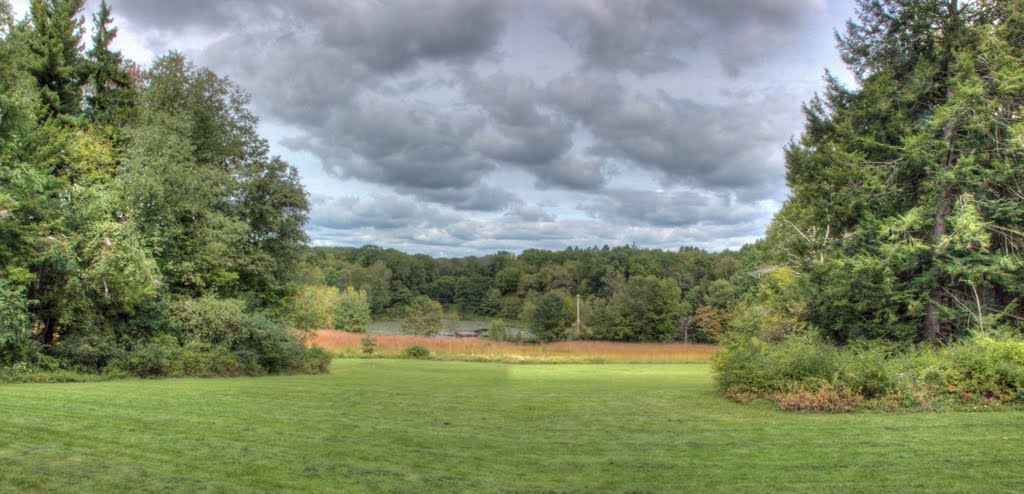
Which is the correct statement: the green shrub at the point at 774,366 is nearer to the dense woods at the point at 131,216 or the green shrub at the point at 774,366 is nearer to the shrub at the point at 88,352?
the dense woods at the point at 131,216

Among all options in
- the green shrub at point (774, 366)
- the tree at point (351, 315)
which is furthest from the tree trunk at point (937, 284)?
the tree at point (351, 315)

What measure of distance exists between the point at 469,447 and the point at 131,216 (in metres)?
16.7

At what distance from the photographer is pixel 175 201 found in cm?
2031

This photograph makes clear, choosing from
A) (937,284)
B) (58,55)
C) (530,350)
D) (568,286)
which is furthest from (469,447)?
(568,286)

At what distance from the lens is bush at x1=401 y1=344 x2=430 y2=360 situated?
34688 mm

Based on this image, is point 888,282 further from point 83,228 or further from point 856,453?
point 83,228

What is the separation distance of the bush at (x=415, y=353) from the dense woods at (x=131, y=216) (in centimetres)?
1052

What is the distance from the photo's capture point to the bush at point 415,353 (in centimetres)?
3469

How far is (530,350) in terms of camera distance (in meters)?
37.8

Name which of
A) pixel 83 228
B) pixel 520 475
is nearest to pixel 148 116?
pixel 83 228

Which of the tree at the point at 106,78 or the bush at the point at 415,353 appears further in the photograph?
the bush at the point at 415,353

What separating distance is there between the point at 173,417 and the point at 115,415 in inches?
30.5

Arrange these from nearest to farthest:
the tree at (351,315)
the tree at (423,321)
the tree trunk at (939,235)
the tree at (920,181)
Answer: the tree at (920,181), the tree trunk at (939,235), the tree at (423,321), the tree at (351,315)

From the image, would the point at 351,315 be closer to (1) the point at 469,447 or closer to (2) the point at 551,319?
(2) the point at 551,319
